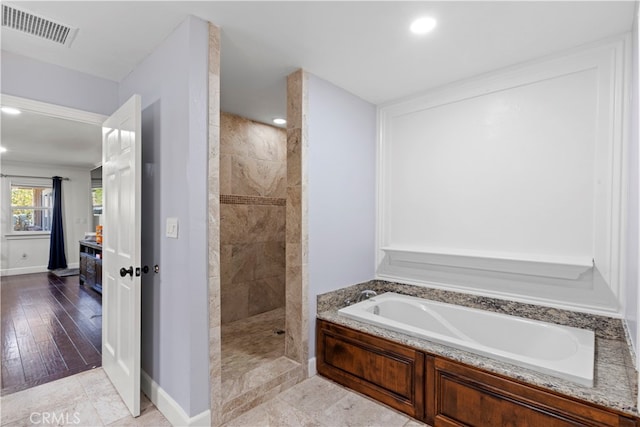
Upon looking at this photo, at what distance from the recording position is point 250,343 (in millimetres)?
2922

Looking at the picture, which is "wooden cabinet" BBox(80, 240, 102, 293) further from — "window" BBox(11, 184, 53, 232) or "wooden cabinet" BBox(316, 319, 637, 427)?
"wooden cabinet" BBox(316, 319, 637, 427)

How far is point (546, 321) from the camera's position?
2.26 m

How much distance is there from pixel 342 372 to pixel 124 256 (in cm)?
177

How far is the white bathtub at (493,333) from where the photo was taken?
5.49ft

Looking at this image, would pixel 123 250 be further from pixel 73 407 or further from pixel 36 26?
pixel 36 26

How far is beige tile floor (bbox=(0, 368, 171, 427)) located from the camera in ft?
6.23

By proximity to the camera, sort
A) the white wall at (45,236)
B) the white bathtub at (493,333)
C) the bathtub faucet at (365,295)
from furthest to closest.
A: the white wall at (45,236) → the bathtub faucet at (365,295) → the white bathtub at (493,333)

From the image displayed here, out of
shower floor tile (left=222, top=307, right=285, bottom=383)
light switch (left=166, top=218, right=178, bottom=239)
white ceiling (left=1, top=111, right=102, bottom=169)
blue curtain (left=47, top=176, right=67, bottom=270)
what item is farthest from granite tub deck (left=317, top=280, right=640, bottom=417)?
blue curtain (left=47, top=176, right=67, bottom=270)

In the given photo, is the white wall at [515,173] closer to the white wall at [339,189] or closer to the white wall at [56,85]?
the white wall at [339,189]

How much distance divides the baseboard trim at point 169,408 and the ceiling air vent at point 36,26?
7.52ft

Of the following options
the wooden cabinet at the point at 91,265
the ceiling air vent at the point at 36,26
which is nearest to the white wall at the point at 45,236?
the wooden cabinet at the point at 91,265

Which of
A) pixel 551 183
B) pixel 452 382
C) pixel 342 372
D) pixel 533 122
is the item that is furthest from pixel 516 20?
pixel 342 372

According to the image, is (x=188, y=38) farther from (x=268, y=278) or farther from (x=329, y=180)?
(x=268, y=278)

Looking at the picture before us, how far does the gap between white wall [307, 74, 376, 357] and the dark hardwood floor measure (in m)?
2.11
